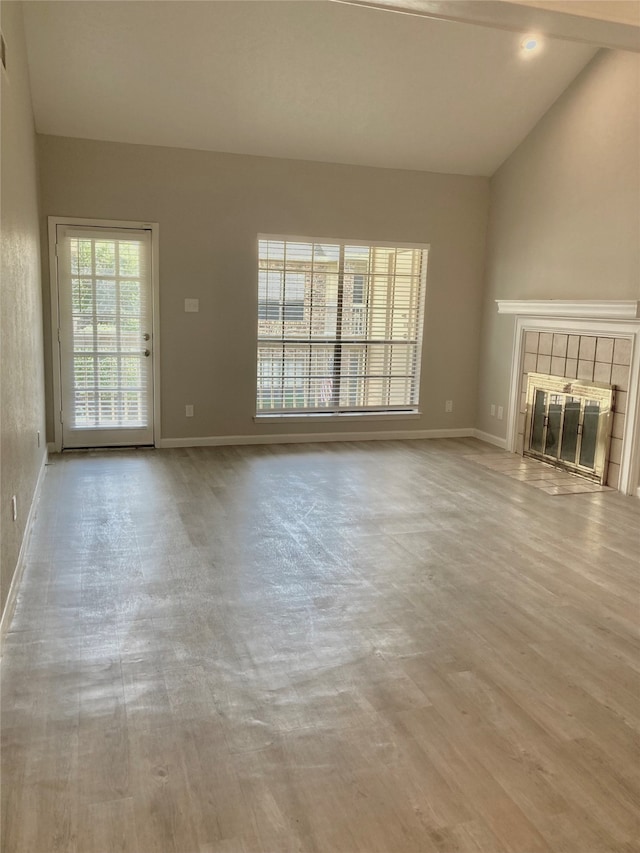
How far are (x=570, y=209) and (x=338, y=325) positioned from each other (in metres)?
2.30

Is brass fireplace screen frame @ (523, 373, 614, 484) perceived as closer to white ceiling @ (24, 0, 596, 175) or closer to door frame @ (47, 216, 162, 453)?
white ceiling @ (24, 0, 596, 175)

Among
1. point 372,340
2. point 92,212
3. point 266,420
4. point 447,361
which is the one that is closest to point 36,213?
point 92,212

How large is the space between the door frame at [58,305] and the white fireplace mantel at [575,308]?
3.25 meters

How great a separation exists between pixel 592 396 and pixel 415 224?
8.14 ft

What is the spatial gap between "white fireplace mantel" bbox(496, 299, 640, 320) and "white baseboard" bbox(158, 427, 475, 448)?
1387 mm

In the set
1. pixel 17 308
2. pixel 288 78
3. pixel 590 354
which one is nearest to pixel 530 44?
pixel 288 78

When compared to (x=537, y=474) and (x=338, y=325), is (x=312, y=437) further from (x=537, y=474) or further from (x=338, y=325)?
(x=537, y=474)

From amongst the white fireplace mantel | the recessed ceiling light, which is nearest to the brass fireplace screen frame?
the white fireplace mantel

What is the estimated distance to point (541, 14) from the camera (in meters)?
2.82

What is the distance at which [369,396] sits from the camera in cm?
678

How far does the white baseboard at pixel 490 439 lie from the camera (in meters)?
6.54

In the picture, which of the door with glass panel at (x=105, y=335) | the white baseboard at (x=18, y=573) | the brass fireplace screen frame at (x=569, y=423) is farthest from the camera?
the door with glass panel at (x=105, y=335)

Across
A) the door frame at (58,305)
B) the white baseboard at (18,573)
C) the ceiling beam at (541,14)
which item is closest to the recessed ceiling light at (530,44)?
the ceiling beam at (541,14)

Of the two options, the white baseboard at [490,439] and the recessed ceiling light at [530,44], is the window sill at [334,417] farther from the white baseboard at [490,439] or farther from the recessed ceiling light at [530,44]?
the recessed ceiling light at [530,44]
